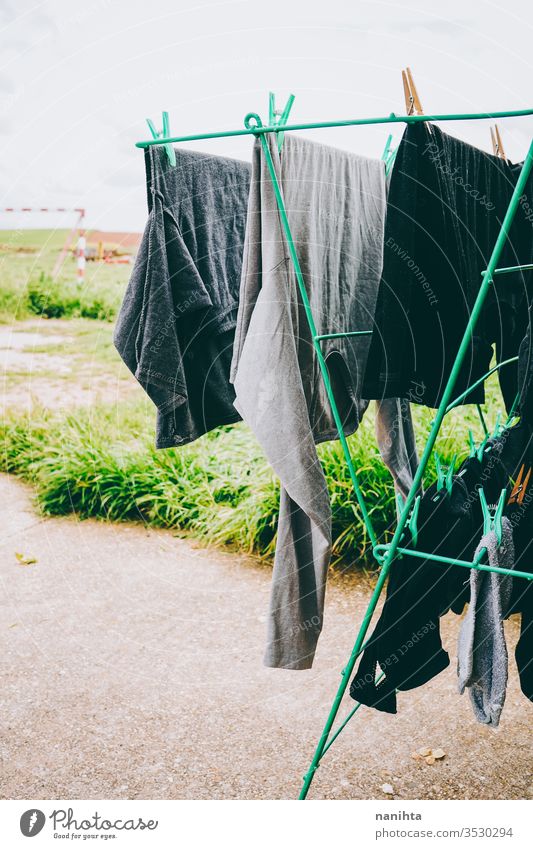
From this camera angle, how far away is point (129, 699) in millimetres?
2709

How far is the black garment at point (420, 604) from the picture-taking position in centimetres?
173

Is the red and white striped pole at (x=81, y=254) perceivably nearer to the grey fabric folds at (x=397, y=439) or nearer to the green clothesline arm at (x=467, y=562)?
the grey fabric folds at (x=397, y=439)

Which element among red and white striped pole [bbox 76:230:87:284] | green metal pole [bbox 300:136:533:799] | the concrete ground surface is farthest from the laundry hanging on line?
red and white striped pole [bbox 76:230:87:284]

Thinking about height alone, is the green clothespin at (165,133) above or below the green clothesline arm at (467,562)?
above

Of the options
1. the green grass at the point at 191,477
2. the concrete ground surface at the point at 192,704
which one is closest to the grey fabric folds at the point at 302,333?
the concrete ground surface at the point at 192,704

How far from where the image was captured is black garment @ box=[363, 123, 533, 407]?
1.75 m

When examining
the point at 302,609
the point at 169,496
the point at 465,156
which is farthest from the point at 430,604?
the point at 169,496

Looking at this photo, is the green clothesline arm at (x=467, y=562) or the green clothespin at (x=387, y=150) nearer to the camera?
the green clothesline arm at (x=467, y=562)

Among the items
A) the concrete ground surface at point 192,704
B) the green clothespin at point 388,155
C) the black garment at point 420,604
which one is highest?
the green clothespin at point 388,155

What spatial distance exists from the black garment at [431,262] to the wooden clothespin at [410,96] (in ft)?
0.22

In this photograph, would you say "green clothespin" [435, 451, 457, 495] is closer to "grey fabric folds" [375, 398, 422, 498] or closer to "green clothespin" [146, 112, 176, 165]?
"grey fabric folds" [375, 398, 422, 498]

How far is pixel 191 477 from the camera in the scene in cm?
443

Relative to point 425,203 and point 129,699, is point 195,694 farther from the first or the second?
point 425,203

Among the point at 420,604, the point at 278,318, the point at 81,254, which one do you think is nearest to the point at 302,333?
the point at 278,318
